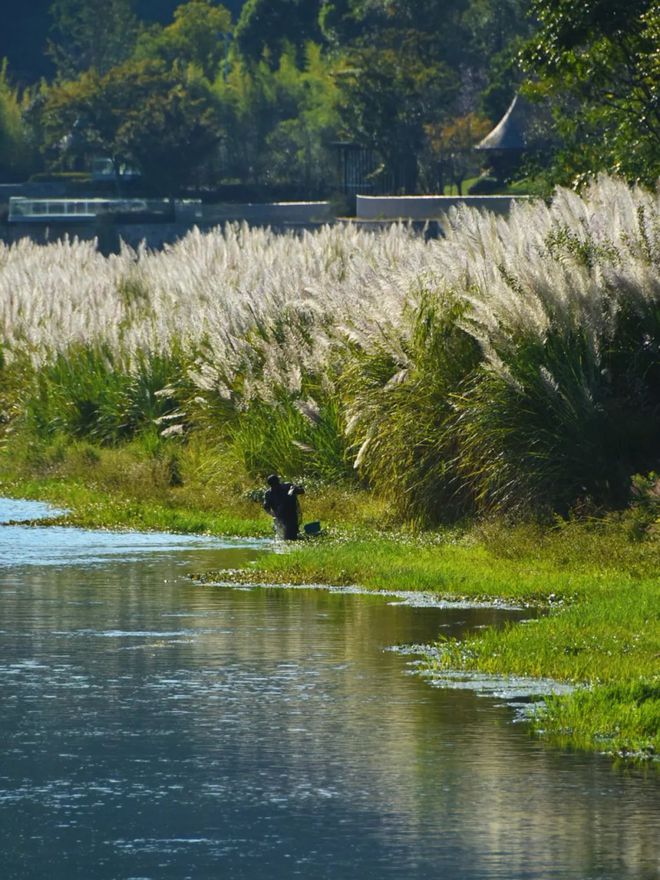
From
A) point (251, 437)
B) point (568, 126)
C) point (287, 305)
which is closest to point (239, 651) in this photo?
point (251, 437)

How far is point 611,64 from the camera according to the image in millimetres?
23891

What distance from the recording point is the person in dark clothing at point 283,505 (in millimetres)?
15945

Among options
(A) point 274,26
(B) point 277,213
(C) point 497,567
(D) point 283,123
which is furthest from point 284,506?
(A) point 274,26

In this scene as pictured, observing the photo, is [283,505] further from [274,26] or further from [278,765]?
[274,26]

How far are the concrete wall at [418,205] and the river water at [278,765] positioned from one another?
124 ft

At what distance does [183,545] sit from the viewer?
53.7 ft

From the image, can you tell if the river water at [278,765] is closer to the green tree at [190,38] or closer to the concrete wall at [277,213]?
the concrete wall at [277,213]

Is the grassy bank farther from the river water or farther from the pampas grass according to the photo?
the river water

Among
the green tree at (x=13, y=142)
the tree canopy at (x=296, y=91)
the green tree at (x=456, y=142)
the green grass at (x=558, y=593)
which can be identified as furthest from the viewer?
the green tree at (x=13, y=142)

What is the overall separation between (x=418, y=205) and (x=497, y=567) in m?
39.4

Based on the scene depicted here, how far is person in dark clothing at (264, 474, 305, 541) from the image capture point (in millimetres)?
15945

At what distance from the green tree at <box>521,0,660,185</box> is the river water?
1129 centimetres

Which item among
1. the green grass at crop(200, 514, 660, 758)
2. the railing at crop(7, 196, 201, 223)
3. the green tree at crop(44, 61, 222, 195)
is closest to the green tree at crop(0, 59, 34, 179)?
the green tree at crop(44, 61, 222, 195)

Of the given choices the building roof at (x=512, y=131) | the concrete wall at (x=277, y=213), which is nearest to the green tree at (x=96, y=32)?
the concrete wall at (x=277, y=213)
